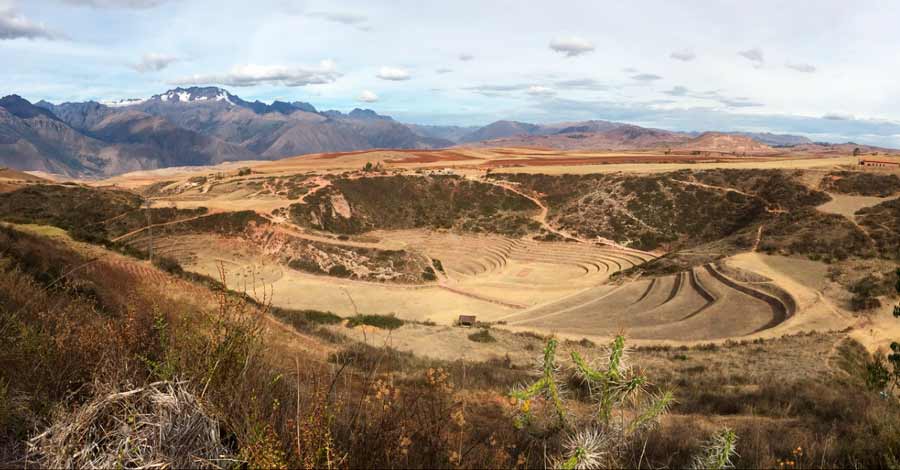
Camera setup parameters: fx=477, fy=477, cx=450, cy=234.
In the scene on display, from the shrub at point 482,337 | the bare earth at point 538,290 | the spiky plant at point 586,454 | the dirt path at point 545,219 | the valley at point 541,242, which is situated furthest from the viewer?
the dirt path at point 545,219

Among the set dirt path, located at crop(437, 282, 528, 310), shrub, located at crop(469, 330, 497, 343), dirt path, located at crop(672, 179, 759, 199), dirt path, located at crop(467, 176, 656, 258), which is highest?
dirt path, located at crop(672, 179, 759, 199)

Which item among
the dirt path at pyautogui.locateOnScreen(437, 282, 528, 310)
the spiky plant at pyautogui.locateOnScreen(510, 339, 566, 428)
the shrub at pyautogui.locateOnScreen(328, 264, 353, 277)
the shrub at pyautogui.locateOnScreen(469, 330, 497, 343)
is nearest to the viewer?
the spiky plant at pyautogui.locateOnScreen(510, 339, 566, 428)

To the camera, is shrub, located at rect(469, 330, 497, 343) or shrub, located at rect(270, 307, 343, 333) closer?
shrub, located at rect(270, 307, 343, 333)

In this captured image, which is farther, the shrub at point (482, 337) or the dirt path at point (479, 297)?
the dirt path at point (479, 297)

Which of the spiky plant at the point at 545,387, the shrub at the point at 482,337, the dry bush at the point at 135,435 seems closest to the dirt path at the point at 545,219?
the shrub at the point at 482,337

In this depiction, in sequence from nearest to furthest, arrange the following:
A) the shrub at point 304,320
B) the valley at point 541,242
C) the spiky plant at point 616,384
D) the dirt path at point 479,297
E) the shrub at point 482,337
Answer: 1. the spiky plant at point 616,384
2. the shrub at point 304,320
3. the shrub at point 482,337
4. the valley at point 541,242
5. the dirt path at point 479,297

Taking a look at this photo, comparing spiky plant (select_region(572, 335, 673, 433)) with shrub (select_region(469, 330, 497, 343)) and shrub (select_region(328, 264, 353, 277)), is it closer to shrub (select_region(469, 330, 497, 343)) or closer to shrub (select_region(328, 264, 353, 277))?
shrub (select_region(469, 330, 497, 343))

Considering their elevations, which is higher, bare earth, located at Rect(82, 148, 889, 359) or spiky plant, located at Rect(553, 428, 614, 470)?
spiky plant, located at Rect(553, 428, 614, 470)

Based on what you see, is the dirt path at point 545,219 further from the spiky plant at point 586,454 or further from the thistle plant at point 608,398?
the spiky plant at point 586,454

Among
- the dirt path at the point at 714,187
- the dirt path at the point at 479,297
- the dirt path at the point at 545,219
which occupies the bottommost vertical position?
the dirt path at the point at 479,297

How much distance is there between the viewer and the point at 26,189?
41125mm

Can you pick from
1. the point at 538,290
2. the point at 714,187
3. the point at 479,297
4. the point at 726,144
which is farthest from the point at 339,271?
the point at 726,144

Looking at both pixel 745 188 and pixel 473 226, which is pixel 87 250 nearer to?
pixel 473 226

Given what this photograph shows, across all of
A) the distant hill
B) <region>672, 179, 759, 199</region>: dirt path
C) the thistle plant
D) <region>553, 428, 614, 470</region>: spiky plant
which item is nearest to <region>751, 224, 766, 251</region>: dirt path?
<region>672, 179, 759, 199</region>: dirt path
